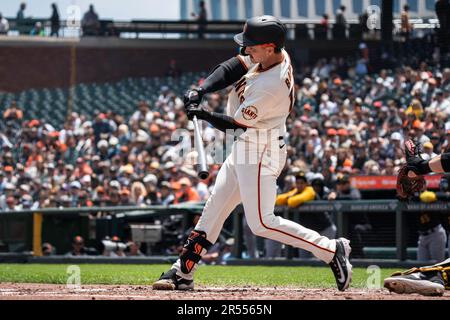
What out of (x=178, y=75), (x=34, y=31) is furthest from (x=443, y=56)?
(x=34, y=31)

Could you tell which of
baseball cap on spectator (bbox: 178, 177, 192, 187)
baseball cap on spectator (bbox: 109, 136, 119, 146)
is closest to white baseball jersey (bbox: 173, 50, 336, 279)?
baseball cap on spectator (bbox: 178, 177, 192, 187)

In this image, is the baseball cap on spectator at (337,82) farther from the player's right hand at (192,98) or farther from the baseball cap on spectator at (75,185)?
the player's right hand at (192,98)

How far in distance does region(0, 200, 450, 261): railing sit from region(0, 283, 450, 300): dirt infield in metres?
4.77

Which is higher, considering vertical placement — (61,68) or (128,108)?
(61,68)

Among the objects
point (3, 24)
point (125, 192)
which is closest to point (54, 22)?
point (3, 24)

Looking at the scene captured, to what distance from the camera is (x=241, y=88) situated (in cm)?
726

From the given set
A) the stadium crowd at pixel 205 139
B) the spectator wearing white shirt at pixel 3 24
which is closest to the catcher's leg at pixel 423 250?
the stadium crowd at pixel 205 139

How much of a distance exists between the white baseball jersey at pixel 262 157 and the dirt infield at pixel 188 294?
0.40 meters

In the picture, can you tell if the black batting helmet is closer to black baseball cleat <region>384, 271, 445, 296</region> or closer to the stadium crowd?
black baseball cleat <region>384, 271, 445, 296</region>

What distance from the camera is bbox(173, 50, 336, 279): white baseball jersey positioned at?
7062 millimetres

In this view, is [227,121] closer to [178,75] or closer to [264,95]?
[264,95]

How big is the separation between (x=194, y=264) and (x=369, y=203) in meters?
5.85

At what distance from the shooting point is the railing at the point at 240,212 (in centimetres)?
1252

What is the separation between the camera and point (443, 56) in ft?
68.1
